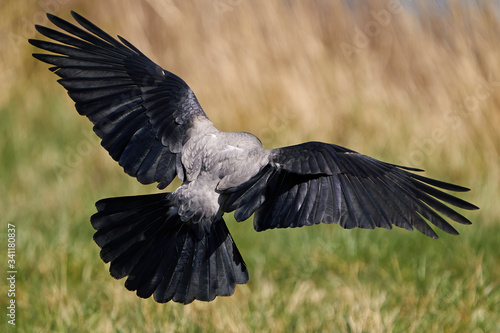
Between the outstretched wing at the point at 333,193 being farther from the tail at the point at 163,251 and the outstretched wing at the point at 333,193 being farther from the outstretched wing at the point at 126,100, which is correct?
the outstretched wing at the point at 126,100

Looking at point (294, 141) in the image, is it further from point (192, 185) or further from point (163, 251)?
Result: point (163, 251)

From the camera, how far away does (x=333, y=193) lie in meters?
2.61

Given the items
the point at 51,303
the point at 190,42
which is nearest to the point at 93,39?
the point at 51,303

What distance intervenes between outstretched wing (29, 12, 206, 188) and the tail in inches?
6.6

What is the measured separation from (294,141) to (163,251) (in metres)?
2.95

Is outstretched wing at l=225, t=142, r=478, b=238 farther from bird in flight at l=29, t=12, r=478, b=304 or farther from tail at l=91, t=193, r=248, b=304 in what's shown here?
tail at l=91, t=193, r=248, b=304

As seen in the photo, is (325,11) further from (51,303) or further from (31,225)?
(51,303)

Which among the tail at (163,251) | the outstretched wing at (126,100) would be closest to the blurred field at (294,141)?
the tail at (163,251)

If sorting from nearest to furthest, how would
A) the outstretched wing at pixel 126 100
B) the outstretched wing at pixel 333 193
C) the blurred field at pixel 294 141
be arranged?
the outstretched wing at pixel 333 193
the outstretched wing at pixel 126 100
the blurred field at pixel 294 141

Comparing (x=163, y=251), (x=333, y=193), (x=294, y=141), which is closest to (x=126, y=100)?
(x=163, y=251)

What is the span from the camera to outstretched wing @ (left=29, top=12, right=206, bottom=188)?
3.00 meters

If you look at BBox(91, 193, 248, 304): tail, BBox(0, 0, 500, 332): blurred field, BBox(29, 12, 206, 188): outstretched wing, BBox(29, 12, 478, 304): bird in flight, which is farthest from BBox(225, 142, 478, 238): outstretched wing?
BBox(0, 0, 500, 332): blurred field

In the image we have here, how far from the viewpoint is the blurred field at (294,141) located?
3414 millimetres

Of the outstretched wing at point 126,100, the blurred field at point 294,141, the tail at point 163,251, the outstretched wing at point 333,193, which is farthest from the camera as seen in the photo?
the blurred field at point 294,141
